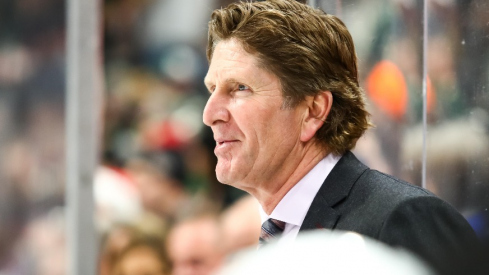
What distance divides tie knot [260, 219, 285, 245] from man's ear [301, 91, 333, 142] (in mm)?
256

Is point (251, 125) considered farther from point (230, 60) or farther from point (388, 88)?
point (388, 88)

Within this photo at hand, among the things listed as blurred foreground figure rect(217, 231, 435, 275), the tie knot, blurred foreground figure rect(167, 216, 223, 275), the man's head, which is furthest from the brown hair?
blurred foreground figure rect(217, 231, 435, 275)

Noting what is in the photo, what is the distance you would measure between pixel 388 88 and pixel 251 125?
1.08 meters

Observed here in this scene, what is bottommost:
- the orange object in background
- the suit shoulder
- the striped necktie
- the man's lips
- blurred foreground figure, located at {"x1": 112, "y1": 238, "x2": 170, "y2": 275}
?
blurred foreground figure, located at {"x1": 112, "y1": 238, "x2": 170, "y2": 275}

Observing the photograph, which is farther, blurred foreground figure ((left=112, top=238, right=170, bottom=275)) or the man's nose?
blurred foreground figure ((left=112, top=238, right=170, bottom=275))

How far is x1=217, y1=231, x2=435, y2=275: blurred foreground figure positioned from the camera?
650 mm

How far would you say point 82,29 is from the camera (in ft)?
9.78

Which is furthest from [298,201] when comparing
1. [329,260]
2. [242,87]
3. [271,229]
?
[329,260]

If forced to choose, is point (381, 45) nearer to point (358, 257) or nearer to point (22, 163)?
point (22, 163)

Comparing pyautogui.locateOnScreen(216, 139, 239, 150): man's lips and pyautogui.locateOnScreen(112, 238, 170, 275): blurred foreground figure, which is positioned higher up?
pyautogui.locateOnScreen(216, 139, 239, 150): man's lips

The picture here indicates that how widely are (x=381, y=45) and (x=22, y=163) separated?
1568mm

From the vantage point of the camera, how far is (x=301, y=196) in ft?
6.68

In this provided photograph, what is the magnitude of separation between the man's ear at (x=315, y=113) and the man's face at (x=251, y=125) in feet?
0.08

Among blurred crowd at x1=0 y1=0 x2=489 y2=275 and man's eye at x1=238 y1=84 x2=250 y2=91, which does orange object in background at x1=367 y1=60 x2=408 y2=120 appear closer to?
blurred crowd at x1=0 y1=0 x2=489 y2=275
